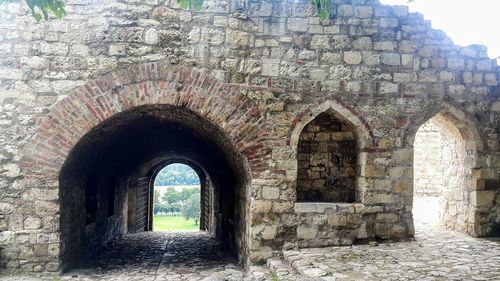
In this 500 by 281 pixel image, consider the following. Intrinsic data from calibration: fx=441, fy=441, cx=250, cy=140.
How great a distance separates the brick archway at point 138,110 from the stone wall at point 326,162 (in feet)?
3.23

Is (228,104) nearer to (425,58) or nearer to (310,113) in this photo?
(310,113)

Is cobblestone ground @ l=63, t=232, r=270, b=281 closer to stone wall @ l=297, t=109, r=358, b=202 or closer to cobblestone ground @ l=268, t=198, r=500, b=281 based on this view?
cobblestone ground @ l=268, t=198, r=500, b=281

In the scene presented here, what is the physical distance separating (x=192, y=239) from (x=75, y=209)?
489cm

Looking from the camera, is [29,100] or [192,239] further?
A: [192,239]

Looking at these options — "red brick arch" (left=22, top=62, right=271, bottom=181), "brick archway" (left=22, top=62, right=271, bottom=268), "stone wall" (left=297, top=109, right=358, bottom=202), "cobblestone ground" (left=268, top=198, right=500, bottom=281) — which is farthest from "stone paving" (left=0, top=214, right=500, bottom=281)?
"red brick arch" (left=22, top=62, right=271, bottom=181)

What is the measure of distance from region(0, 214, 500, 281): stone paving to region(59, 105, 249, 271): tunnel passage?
1.65 feet

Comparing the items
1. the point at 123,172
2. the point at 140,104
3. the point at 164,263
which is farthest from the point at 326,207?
the point at 123,172

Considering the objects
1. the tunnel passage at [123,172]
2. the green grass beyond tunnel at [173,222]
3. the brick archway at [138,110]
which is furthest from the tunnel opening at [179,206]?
the brick archway at [138,110]

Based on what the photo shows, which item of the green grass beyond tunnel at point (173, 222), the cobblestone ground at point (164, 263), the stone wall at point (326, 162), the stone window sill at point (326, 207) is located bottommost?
the green grass beyond tunnel at point (173, 222)

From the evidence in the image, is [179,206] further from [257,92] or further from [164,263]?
[257,92]

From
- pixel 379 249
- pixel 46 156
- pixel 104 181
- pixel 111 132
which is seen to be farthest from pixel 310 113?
pixel 104 181

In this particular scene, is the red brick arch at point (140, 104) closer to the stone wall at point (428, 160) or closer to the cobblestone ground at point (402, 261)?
the cobblestone ground at point (402, 261)

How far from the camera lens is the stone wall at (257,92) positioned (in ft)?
20.8

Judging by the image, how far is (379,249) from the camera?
660 cm
